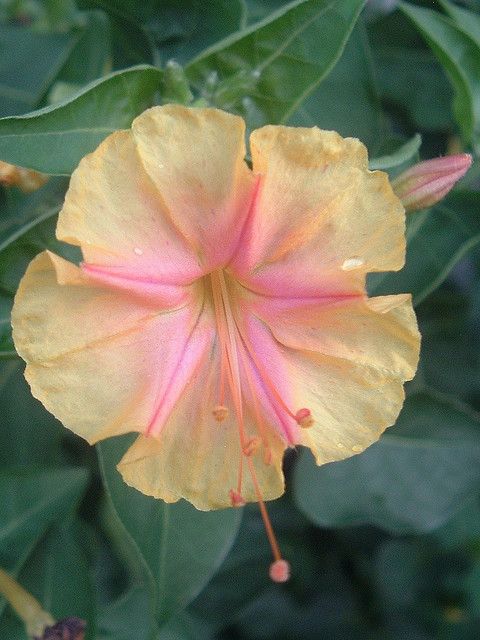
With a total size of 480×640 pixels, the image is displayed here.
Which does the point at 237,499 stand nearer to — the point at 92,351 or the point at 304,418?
the point at 304,418

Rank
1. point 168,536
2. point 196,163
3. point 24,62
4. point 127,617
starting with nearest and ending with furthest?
point 196,163 < point 168,536 < point 127,617 < point 24,62

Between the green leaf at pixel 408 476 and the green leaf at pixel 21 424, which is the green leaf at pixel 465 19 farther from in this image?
the green leaf at pixel 21 424

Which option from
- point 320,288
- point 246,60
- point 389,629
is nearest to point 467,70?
point 246,60

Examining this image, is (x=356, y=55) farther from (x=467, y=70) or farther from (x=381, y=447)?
(x=381, y=447)

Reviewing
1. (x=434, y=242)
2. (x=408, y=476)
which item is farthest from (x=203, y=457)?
(x=408, y=476)

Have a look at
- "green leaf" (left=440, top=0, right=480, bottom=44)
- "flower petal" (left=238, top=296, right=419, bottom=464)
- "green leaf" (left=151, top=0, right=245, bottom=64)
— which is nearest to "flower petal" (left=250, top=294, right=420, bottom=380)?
"flower petal" (left=238, top=296, right=419, bottom=464)

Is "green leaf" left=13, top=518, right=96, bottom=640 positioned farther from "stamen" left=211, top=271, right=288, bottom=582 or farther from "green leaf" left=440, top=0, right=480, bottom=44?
"green leaf" left=440, top=0, right=480, bottom=44

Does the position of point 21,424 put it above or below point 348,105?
below
